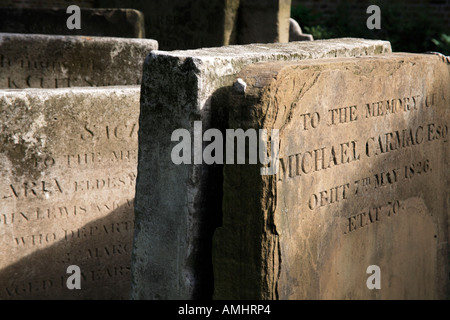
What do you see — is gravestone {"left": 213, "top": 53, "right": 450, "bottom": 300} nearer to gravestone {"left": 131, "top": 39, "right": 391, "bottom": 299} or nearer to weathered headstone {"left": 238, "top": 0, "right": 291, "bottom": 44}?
gravestone {"left": 131, "top": 39, "right": 391, "bottom": 299}

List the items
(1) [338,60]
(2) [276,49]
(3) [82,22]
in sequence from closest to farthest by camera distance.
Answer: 1. (1) [338,60]
2. (2) [276,49]
3. (3) [82,22]

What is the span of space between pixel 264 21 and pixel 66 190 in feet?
10.3

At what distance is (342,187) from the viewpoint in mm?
2811

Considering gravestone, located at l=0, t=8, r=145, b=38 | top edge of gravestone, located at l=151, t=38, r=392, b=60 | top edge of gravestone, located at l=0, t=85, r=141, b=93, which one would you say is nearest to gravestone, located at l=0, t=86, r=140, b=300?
top edge of gravestone, located at l=0, t=85, r=141, b=93

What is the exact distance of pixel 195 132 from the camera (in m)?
2.40

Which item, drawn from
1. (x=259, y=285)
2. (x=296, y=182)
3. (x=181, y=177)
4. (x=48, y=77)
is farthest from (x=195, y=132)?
(x=48, y=77)

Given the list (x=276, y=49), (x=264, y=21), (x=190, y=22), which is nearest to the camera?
(x=276, y=49)

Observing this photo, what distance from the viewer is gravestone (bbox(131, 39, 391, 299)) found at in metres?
2.41

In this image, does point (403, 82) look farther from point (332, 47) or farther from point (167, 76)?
point (167, 76)

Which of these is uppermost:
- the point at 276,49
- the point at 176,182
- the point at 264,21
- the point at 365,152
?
the point at 264,21

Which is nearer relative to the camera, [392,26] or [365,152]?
[365,152]

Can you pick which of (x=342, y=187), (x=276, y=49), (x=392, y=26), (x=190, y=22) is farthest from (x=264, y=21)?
(x=392, y=26)

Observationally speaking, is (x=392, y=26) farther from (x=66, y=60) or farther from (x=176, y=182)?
(x=176, y=182)

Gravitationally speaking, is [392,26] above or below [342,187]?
above
